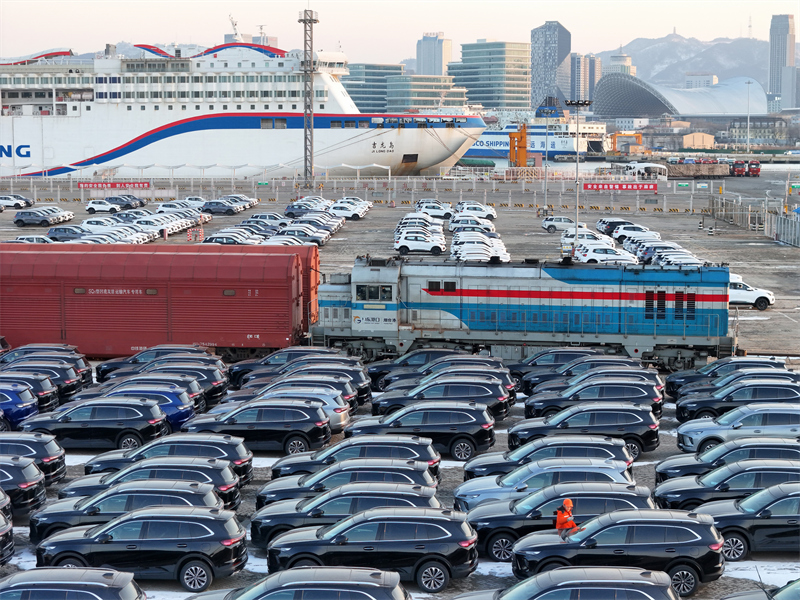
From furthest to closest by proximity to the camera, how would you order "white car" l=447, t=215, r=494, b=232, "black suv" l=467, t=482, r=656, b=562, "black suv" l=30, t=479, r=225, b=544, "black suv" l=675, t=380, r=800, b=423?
"white car" l=447, t=215, r=494, b=232 → "black suv" l=675, t=380, r=800, b=423 → "black suv" l=30, t=479, r=225, b=544 → "black suv" l=467, t=482, r=656, b=562

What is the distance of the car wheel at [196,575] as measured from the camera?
14945mm

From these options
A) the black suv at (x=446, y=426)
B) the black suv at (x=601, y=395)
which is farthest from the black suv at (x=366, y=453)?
the black suv at (x=601, y=395)

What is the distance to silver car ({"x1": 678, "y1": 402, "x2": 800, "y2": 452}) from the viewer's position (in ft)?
69.2

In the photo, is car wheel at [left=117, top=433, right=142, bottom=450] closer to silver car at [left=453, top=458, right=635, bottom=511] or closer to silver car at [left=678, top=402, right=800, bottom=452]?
silver car at [left=453, top=458, right=635, bottom=511]

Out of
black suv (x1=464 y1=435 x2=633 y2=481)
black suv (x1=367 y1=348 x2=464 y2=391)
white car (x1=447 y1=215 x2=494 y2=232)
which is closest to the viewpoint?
black suv (x1=464 y1=435 x2=633 y2=481)

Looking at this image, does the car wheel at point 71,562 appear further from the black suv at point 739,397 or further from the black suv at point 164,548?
the black suv at point 739,397

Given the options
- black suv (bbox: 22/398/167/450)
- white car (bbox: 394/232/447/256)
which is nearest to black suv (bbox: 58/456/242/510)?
black suv (bbox: 22/398/167/450)

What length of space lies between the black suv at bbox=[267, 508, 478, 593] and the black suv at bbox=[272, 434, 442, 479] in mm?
3820

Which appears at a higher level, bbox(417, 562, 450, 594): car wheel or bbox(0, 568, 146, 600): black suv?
bbox(0, 568, 146, 600): black suv

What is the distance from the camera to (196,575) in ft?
49.1

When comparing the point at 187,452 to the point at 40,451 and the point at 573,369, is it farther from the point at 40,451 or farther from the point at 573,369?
the point at 573,369

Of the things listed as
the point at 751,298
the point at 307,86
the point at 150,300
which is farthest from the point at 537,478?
the point at 307,86

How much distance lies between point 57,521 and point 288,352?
1459cm

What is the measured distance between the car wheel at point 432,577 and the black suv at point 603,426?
701 cm
